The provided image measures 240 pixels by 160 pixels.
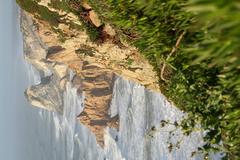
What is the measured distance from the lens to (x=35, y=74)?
5566 centimetres

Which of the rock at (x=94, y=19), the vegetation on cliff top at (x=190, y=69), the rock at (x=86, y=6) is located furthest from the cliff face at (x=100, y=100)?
the vegetation on cliff top at (x=190, y=69)

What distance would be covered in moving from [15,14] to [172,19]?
145ft

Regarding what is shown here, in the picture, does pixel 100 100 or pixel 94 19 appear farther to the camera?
pixel 100 100

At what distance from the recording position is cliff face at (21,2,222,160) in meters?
16.8

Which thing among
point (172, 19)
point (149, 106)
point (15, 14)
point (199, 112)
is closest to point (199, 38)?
point (172, 19)

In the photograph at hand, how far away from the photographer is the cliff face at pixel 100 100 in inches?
663

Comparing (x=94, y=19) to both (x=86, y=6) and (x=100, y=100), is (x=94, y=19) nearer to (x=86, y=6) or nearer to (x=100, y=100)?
(x=86, y=6)

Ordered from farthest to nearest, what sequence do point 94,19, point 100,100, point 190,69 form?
point 100,100
point 94,19
point 190,69

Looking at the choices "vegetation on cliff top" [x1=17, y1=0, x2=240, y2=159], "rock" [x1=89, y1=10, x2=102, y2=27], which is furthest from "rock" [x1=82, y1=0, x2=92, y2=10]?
"vegetation on cliff top" [x1=17, y1=0, x2=240, y2=159]

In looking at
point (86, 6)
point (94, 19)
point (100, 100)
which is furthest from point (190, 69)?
point (100, 100)

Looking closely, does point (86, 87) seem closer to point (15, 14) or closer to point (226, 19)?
point (15, 14)

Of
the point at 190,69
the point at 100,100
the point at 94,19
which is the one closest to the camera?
the point at 190,69

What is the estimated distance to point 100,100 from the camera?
1379 inches

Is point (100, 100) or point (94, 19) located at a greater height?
point (94, 19)
